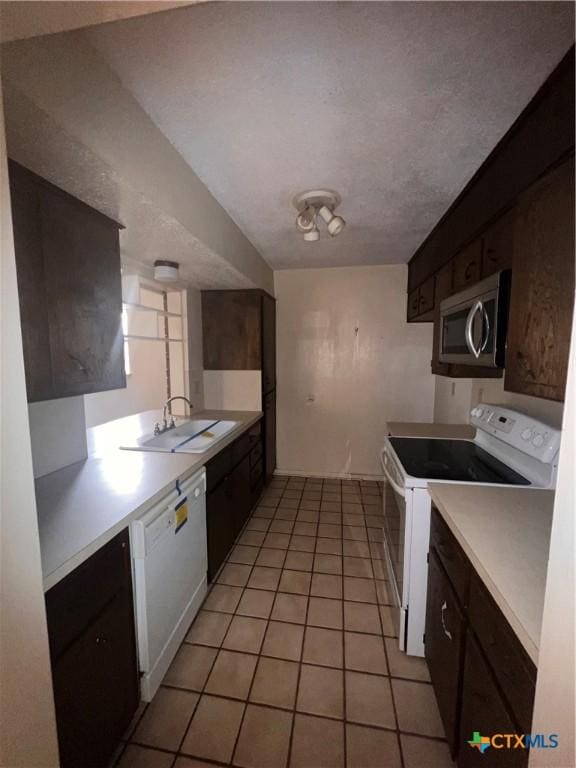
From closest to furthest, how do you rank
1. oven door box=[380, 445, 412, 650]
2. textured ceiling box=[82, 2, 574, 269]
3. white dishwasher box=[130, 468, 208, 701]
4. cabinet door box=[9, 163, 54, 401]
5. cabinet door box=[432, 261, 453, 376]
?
textured ceiling box=[82, 2, 574, 269]
cabinet door box=[9, 163, 54, 401]
white dishwasher box=[130, 468, 208, 701]
oven door box=[380, 445, 412, 650]
cabinet door box=[432, 261, 453, 376]

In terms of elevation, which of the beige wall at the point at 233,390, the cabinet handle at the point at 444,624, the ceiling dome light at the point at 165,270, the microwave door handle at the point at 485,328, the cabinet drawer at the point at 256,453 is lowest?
the cabinet handle at the point at 444,624

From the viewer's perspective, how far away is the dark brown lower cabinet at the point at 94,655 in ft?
2.81

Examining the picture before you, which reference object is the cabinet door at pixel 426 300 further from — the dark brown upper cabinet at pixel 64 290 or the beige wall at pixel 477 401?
the dark brown upper cabinet at pixel 64 290

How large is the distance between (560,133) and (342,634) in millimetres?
2261

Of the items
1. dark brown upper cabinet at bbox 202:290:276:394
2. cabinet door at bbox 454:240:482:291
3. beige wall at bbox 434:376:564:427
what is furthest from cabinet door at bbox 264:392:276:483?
cabinet door at bbox 454:240:482:291

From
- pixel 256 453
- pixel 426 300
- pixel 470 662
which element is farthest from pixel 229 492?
pixel 426 300

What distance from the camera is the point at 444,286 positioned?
206cm

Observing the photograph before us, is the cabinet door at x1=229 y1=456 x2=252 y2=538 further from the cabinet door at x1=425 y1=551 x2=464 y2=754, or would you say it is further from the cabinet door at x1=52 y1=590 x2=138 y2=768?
the cabinet door at x1=425 y1=551 x2=464 y2=754

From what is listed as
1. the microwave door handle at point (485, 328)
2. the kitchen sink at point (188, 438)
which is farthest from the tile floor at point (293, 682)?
the microwave door handle at point (485, 328)

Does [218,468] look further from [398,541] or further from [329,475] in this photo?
[329,475]

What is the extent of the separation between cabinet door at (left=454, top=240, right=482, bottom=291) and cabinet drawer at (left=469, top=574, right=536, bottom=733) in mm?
1384

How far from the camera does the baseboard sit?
3.53 m

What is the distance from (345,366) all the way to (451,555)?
8.15 ft

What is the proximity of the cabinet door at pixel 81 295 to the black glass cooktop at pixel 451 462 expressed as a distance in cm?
151
